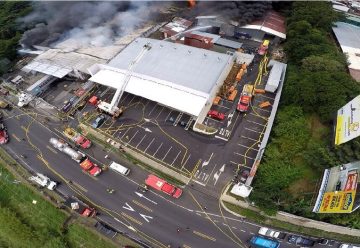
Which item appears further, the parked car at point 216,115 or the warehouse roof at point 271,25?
the warehouse roof at point 271,25

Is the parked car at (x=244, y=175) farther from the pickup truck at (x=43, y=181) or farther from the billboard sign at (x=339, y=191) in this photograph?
the pickup truck at (x=43, y=181)

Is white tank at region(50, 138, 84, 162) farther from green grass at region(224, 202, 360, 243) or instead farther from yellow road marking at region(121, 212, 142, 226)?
green grass at region(224, 202, 360, 243)

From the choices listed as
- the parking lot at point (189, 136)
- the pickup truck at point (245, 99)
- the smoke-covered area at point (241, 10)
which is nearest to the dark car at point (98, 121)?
the parking lot at point (189, 136)

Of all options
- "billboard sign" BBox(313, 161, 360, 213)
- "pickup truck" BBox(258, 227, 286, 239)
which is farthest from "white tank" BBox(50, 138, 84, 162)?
"billboard sign" BBox(313, 161, 360, 213)

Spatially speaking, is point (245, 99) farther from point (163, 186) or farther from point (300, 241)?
point (300, 241)

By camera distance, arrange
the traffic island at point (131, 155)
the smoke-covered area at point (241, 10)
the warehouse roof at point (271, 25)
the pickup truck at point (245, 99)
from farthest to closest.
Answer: the smoke-covered area at point (241, 10)
the warehouse roof at point (271, 25)
the pickup truck at point (245, 99)
the traffic island at point (131, 155)

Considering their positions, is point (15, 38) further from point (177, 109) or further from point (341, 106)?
point (341, 106)
